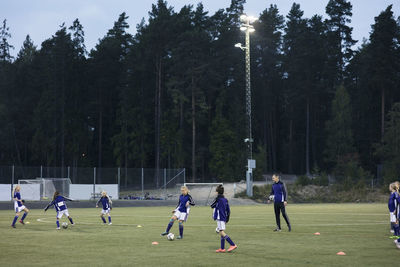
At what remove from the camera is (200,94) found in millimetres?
83188

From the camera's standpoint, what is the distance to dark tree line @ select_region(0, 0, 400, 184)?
83.9 metres

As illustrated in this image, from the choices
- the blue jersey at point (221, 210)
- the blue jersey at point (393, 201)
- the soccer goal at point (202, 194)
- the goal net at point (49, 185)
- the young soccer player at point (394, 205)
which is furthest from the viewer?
the soccer goal at point (202, 194)

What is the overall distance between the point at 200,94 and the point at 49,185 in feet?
120

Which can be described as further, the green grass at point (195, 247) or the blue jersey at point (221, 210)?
the blue jersey at point (221, 210)

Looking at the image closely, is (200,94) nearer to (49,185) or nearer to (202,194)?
(202,194)

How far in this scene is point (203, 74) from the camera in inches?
3381

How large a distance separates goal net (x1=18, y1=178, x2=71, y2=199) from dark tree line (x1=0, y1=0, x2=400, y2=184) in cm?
3026

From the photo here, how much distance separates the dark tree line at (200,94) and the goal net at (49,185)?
3026 cm

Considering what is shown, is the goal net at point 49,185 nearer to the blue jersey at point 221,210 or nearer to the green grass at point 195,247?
the green grass at point 195,247

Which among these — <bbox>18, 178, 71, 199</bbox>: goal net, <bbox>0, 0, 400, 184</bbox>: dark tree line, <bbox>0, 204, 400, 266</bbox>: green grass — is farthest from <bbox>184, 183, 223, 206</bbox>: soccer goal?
<bbox>0, 204, 400, 266</bbox>: green grass

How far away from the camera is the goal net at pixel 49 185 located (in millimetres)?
50500

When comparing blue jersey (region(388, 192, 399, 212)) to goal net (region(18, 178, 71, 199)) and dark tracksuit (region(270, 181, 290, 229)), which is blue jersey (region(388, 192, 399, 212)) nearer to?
dark tracksuit (region(270, 181, 290, 229))

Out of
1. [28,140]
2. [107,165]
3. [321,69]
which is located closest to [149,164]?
[107,165]

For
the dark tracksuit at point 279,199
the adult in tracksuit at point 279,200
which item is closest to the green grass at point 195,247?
the adult in tracksuit at point 279,200
